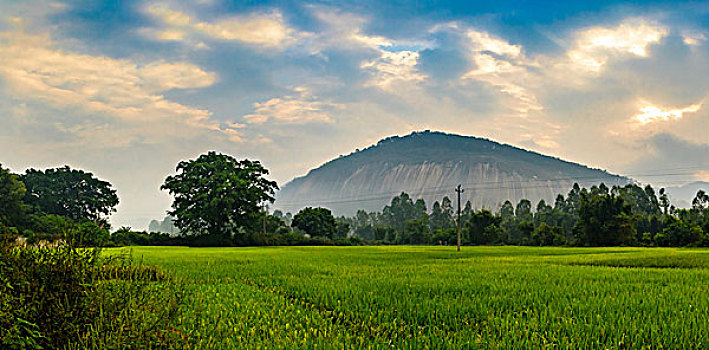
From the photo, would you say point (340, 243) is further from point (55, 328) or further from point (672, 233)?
point (55, 328)

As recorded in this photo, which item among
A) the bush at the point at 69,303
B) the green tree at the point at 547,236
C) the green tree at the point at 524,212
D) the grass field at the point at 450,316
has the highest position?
the green tree at the point at 524,212

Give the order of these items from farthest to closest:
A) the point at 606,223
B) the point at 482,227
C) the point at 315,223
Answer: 1. the point at 482,227
2. the point at 315,223
3. the point at 606,223

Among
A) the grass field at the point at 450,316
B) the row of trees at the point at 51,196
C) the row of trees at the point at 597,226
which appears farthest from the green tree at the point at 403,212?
the grass field at the point at 450,316

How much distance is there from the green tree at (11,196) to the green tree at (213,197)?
1478cm

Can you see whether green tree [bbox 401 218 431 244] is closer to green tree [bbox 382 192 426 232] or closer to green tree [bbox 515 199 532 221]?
green tree [bbox 515 199 532 221]

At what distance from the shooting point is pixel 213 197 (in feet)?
193

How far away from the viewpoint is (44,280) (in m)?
4.36

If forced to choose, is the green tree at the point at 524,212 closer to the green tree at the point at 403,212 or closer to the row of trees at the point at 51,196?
the green tree at the point at 403,212

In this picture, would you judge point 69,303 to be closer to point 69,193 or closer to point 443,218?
point 69,193

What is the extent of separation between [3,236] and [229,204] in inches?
2160

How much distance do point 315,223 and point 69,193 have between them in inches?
1346

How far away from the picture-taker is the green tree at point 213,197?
189ft

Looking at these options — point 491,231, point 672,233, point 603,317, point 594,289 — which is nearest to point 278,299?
point 603,317

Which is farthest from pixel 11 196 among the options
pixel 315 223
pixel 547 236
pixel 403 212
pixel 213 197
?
pixel 403 212
